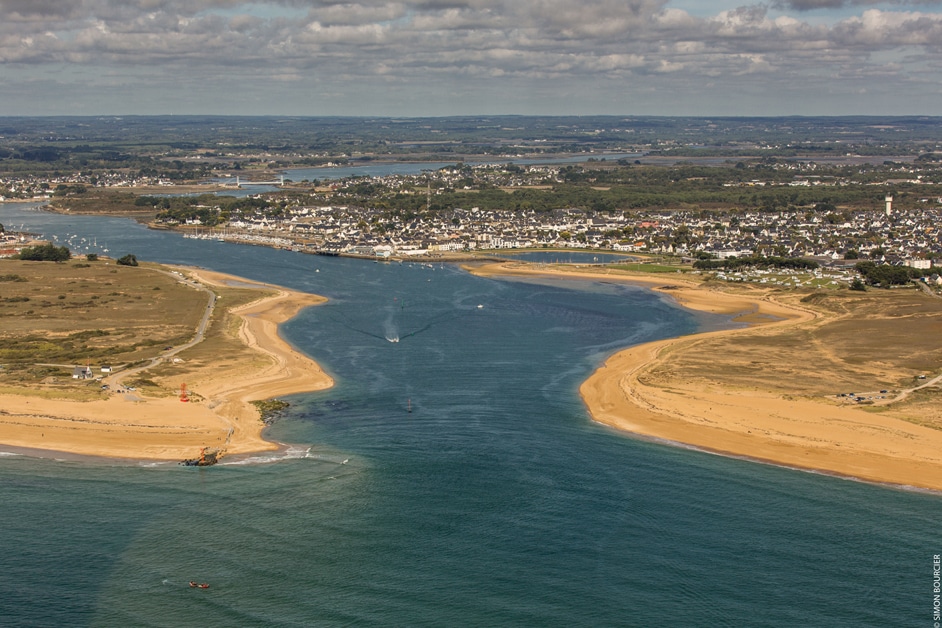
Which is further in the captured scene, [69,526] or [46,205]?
[46,205]

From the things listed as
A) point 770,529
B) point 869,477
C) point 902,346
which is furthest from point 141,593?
point 902,346

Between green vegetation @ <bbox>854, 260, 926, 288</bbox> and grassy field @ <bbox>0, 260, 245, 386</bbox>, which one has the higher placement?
green vegetation @ <bbox>854, 260, 926, 288</bbox>

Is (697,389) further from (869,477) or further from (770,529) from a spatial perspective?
(770,529)

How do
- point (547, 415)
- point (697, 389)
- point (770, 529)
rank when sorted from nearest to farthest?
point (770, 529) < point (547, 415) < point (697, 389)

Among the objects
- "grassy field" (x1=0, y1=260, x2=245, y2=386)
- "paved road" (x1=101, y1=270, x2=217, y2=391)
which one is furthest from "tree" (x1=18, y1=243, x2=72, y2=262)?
"paved road" (x1=101, y1=270, x2=217, y2=391)

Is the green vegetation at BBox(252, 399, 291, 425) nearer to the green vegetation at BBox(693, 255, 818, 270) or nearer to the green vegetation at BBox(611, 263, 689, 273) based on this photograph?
the green vegetation at BBox(611, 263, 689, 273)

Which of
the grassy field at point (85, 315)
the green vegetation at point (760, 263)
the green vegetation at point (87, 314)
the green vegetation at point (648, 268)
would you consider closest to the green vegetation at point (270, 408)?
the grassy field at point (85, 315)

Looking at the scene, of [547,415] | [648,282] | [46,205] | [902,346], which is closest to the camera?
[547,415]
